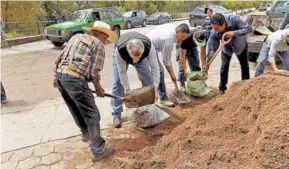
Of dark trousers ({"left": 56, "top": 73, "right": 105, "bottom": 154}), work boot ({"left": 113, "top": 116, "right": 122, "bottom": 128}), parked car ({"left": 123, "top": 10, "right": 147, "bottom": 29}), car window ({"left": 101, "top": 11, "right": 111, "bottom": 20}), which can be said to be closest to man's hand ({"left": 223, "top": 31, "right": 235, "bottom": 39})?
work boot ({"left": 113, "top": 116, "right": 122, "bottom": 128})

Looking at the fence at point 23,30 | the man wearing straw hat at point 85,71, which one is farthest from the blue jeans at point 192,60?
the fence at point 23,30

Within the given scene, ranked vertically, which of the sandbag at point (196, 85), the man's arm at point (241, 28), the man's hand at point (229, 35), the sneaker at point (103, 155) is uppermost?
the man's arm at point (241, 28)

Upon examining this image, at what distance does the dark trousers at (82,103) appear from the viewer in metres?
3.02

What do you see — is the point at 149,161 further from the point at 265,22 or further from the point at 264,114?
the point at 265,22

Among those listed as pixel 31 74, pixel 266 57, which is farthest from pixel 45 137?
pixel 31 74

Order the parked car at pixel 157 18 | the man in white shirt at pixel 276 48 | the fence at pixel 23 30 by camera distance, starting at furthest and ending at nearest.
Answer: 1. the parked car at pixel 157 18
2. the fence at pixel 23 30
3. the man in white shirt at pixel 276 48

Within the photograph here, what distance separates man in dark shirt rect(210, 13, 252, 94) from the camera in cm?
420

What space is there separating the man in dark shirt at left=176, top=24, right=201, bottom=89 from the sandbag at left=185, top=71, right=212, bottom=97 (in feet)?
0.50

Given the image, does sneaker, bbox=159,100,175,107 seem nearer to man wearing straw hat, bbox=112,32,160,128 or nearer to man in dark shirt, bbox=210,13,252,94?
man wearing straw hat, bbox=112,32,160,128

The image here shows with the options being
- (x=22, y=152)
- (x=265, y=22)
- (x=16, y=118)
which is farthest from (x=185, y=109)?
(x=265, y=22)

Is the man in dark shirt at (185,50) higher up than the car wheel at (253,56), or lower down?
higher up

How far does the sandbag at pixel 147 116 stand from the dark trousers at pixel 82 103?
0.69m

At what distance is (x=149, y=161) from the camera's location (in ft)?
9.35

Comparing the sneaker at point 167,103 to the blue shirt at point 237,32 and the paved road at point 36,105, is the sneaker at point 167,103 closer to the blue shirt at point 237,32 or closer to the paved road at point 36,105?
the paved road at point 36,105
